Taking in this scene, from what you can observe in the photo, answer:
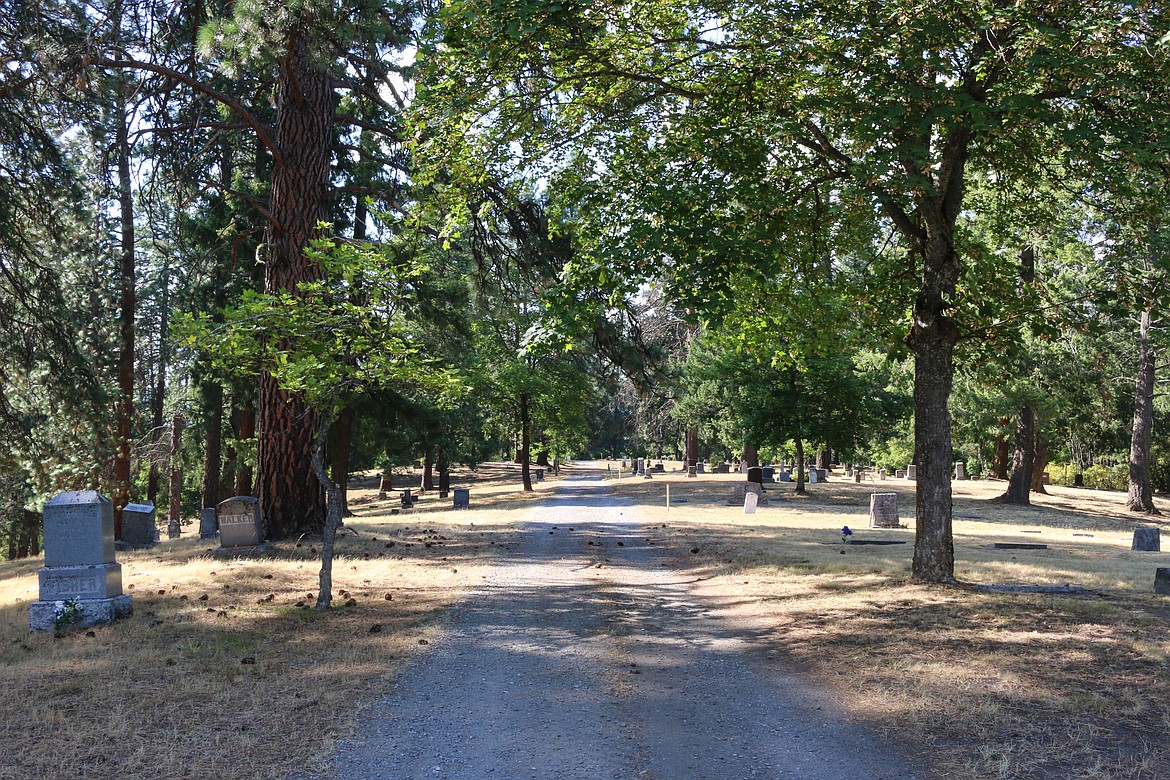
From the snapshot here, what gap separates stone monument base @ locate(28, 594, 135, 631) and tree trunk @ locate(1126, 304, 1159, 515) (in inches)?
1164

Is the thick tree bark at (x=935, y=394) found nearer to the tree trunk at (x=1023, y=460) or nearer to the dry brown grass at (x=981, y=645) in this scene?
the dry brown grass at (x=981, y=645)

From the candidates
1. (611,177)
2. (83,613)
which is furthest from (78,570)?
(611,177)

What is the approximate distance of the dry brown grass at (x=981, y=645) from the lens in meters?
4.68

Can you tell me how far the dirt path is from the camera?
4449 millimetres

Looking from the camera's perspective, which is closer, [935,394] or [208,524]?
[935,394]

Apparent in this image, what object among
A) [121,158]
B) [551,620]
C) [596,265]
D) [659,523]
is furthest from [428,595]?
[659,523]

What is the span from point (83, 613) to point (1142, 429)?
1237 inches

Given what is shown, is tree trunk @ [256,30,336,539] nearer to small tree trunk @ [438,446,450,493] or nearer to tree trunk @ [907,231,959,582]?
tree trunk @ [907,231,959,582]

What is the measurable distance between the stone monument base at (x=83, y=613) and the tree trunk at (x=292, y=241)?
17.7 ft

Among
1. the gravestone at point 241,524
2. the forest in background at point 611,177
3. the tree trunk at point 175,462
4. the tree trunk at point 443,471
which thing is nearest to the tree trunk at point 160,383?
the tree trunk at point 175,462

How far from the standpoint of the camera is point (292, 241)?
539 inches

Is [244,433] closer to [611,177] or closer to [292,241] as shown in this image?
[292,241]

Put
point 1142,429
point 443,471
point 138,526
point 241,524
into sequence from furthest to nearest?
point 443,471
point 1142,429
point 138,526
point 241,524

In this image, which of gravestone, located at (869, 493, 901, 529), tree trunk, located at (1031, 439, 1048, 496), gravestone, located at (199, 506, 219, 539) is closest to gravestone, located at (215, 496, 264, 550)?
gravestone, located at (199, 506, 219, 539)
